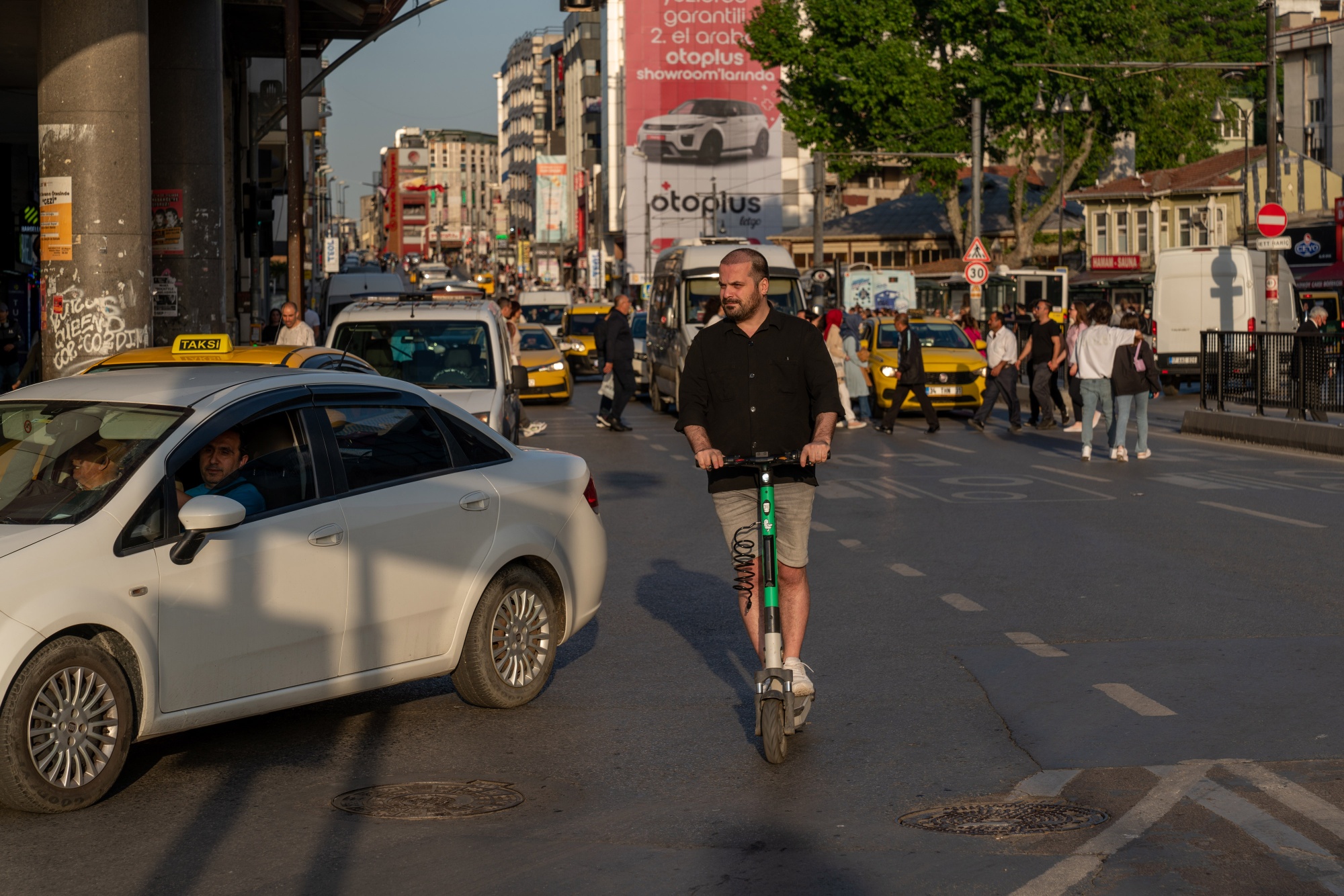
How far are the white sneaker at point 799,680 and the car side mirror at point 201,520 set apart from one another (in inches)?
84.1

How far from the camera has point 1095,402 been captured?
20812 millimetres

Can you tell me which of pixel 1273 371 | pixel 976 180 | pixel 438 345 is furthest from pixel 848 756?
pixel 976 180

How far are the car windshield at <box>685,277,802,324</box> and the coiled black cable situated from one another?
2192 cm

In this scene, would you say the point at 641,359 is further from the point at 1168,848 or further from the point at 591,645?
the point at 1168,848

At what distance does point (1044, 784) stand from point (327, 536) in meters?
2.78

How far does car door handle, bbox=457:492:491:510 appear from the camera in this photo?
7426 mm

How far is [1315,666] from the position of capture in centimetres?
832

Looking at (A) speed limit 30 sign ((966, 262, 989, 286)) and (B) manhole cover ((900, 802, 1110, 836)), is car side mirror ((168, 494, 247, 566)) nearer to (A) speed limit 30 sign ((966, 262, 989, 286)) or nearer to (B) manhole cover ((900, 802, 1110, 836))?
(B) manhole cover ((900, 802, 1110, 836))

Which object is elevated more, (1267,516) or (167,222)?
(167,222)

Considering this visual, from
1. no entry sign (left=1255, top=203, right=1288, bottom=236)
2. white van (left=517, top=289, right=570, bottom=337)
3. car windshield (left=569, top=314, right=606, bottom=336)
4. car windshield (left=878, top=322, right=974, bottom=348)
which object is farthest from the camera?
white van (left=517, top=289, right=570, bottom=337)

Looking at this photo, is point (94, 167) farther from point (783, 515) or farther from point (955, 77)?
point (955, 77)

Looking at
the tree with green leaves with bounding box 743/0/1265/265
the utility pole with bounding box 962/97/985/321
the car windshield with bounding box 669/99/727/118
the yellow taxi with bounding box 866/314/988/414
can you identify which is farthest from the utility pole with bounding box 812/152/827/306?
the car windshield with bounding box 669/99/727/118

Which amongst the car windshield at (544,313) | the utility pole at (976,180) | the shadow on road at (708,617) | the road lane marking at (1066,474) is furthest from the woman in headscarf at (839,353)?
the car windshield at (544,313)

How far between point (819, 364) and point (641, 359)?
2779cm
